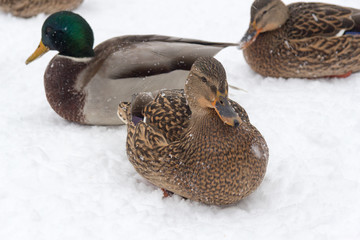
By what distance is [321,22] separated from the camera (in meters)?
5.16

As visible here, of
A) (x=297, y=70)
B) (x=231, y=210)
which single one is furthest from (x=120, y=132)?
(x=297, y=70)

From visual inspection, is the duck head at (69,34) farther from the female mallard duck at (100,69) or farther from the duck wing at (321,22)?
the duck wing at (321,22)

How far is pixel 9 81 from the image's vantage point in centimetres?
510

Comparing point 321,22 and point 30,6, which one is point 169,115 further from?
point 30,6

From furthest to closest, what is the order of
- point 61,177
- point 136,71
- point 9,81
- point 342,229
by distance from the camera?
1. point 9,81
2. point 136,71
3. point 61,177
4. point 342,229

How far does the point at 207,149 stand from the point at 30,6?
15.0 ft

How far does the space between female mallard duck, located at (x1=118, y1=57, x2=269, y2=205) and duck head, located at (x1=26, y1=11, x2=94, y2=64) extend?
153 centimetres

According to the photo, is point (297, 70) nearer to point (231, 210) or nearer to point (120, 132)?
point (120, 132)

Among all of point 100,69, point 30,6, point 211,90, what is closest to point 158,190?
point 211,90

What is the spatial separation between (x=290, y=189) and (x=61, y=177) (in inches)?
63.8

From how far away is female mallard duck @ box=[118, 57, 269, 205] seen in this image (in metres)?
2.99

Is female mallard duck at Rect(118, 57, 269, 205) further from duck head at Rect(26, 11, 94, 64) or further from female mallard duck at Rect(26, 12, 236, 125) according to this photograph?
duck head at Rect(26, 11, 94, 64)

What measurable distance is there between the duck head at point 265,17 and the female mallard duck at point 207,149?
228 cm

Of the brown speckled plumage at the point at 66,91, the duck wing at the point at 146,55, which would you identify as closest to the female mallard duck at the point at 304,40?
the duck wing at the point at 146,55
